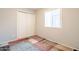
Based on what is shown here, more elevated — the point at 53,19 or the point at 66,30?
the point at 53,19

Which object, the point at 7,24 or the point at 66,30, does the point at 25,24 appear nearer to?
the point at 7,24

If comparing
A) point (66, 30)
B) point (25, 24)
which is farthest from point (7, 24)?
point (66, 30)

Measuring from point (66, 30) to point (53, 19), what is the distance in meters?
0.22

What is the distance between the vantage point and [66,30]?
1061 millimetres

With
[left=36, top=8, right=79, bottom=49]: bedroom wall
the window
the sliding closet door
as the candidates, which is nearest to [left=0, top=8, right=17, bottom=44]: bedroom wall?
the sliding closet door

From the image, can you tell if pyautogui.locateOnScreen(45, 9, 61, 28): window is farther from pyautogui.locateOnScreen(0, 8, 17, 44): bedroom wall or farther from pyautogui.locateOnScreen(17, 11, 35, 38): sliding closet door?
pyautogui.locateOnScreen(0, 8, 17, 44): bedroom wall

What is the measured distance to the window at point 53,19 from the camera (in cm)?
107

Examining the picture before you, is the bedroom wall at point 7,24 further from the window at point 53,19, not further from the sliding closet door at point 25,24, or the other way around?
the window at point 53,19

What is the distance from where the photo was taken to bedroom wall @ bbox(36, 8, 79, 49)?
103cm
